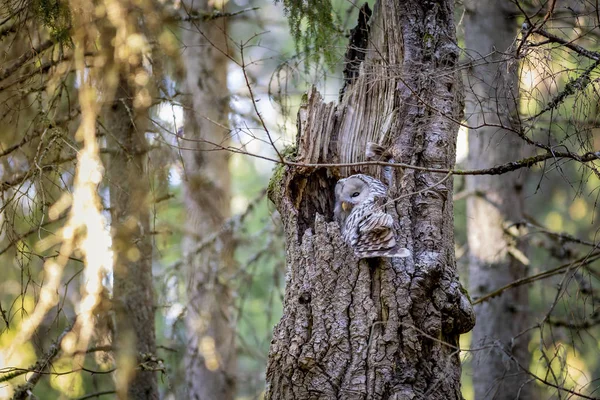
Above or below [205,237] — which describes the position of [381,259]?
below

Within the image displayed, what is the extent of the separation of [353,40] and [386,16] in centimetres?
31

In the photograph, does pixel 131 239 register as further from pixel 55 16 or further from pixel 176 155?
pixel 55 16

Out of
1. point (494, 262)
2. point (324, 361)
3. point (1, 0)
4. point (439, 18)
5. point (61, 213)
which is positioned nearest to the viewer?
point (324, 361)

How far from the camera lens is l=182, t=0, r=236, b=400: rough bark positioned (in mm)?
5805

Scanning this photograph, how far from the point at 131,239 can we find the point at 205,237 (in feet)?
5.87

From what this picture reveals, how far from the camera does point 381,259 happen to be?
2.83 metres

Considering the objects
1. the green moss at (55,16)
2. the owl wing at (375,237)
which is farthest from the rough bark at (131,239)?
the owl wing at (375,237)

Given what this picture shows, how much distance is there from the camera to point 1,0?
347cm

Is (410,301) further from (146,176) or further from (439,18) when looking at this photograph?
(146,176)

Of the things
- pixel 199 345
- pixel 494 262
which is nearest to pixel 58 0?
pixel 199 345

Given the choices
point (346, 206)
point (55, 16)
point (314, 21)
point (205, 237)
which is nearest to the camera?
point (346, 206)

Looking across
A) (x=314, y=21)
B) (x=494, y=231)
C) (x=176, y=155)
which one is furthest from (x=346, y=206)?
(x=494, y=231)

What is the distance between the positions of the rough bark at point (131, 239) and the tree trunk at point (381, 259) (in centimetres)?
137

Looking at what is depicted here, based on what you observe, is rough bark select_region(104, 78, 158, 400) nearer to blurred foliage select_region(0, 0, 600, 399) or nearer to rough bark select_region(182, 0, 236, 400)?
blurred foliage select_region(0, 0, 600, 399)
